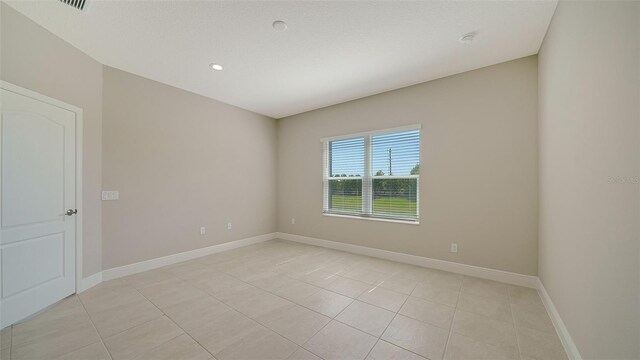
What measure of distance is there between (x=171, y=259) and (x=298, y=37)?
12.4ft

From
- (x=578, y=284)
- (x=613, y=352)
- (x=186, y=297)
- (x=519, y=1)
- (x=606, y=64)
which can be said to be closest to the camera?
(x=613, y=352)

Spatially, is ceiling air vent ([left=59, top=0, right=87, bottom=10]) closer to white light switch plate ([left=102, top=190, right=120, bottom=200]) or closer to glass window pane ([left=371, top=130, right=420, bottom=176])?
white light switch plate ([left=102, top=190, right=120, bottom=200])

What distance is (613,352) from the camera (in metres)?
1.20

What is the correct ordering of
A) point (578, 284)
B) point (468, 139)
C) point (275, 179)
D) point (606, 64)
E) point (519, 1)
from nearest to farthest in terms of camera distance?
point (606, 64) < point (578, 284) < point (519, 1) < point (468, 139) < point (275, 179)

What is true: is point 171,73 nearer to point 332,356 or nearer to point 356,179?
point 356,179

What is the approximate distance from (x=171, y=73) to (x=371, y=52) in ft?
9.26

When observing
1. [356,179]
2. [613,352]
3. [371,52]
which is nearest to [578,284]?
[613,352]

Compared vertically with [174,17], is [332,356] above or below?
below

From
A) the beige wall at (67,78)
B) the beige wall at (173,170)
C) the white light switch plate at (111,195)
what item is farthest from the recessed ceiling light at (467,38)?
the white light switch plate at (111,195)

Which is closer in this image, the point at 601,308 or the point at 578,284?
the point at 601,308

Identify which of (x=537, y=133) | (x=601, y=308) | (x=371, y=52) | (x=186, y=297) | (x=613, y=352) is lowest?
(x=186, y=297)

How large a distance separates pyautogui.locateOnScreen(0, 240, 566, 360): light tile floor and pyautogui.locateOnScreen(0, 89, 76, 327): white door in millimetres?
242

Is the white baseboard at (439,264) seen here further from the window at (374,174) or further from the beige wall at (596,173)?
the beige wall at (596,173)

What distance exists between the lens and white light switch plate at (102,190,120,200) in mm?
3098
